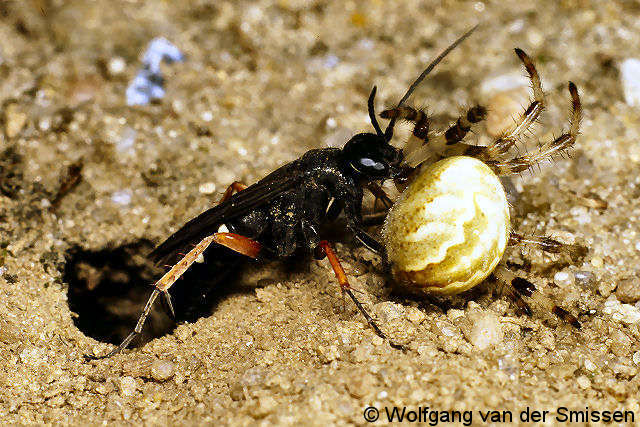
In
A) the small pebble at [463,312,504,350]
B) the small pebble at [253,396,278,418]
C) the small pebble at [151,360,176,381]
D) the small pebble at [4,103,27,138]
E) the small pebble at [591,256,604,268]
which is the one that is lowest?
the small pebble at [4,103,27,138]

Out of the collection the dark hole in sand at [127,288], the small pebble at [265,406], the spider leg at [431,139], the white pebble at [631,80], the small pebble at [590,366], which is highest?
the white pebble at [631,80]

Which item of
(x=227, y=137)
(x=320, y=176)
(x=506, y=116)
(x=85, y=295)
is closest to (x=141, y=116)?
(x=227, y=137)

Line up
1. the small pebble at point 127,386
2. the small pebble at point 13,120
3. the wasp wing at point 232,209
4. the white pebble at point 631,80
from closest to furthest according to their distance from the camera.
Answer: the small pebble at point 127,386 < the wasp wing at point 232,209 < the small pebble at point 13,120 < the white pebble at point 631,80

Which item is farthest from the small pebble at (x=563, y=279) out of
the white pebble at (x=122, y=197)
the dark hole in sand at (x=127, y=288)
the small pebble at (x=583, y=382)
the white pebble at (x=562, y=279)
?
the white pebble at (x=122, y=197)

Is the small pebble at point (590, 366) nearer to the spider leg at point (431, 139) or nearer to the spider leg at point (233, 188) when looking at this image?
the spider leg at point (431, 139)

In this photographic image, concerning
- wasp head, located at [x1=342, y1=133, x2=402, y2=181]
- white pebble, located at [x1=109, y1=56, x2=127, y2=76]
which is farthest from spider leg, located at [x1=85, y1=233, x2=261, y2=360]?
white pebble, located at [x1=109, y1=56, x2=127, y2=76]

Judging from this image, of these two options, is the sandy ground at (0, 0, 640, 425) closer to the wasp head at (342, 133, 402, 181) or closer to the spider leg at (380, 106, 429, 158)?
the spider leg at (380, 106, 429, 158)
